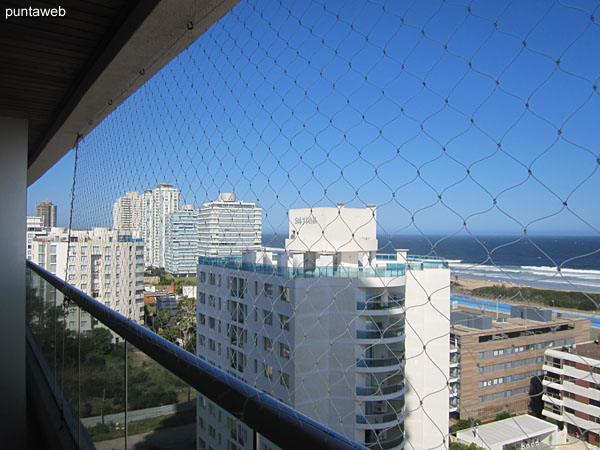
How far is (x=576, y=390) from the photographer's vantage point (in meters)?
0.55

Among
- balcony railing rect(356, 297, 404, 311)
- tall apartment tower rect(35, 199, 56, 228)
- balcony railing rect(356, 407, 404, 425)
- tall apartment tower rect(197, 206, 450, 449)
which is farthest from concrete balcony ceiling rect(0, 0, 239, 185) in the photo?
tall apartment tower rect(35, 199, 56, 228)

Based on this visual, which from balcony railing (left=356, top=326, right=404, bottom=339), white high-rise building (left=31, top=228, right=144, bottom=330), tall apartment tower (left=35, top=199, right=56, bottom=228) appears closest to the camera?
balcony railing (left=356, top=326, right=404, bottom=339)

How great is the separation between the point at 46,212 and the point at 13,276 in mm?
2109

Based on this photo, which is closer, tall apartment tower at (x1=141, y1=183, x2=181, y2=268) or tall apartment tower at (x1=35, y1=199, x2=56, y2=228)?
tall apartment tower at (x1=141, y1=183, x2=181, y2=268)

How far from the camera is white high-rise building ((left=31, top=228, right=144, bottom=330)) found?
2971 mm

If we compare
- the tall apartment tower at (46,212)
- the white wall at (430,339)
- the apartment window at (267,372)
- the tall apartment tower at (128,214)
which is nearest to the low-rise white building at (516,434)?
the white wall at (430,339)

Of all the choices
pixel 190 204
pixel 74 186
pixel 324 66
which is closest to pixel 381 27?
pixel 324 66

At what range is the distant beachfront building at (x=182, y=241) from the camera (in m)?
1.61

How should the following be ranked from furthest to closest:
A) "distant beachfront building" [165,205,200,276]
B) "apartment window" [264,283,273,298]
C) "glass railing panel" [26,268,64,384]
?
1. "glass railing panel" [26,268,64,384]
2. "distant beachfront building" [165,205,200,276]
3. "apartment window" [264,283,273,298]

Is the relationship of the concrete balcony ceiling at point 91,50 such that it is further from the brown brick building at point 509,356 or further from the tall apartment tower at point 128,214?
the brown brick building at point 509,356

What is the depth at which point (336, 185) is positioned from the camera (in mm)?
952

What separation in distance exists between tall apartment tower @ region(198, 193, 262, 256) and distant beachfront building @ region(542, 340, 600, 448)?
833mm

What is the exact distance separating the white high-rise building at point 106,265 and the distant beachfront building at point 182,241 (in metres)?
0.94

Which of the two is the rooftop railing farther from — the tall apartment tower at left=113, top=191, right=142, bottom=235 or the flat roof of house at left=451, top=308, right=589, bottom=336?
the tall apartment tower at left=113, top=191, right=142, bottom=235
